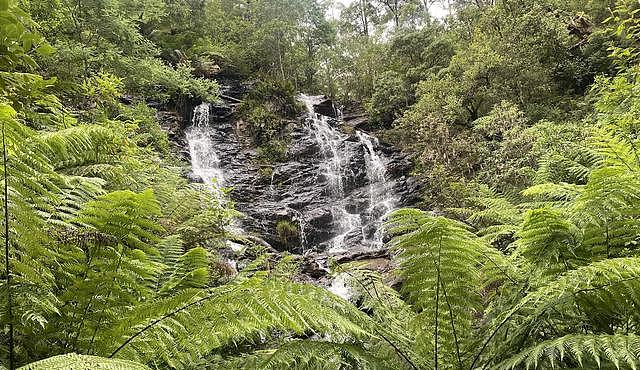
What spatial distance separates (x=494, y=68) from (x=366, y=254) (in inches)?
250

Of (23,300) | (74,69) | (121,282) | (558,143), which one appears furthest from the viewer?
(558,143)

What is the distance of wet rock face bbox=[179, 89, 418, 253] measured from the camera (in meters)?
12.1

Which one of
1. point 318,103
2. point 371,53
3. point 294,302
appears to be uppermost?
point 371,53

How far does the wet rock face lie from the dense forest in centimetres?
10

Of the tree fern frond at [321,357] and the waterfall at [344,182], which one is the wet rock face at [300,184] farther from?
the tree fern frond at [321,357]

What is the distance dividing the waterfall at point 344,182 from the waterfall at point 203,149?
3.62 m

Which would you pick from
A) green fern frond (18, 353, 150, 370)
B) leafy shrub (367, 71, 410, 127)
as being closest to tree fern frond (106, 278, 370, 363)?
green fern frond (18, 353, 150, 370)

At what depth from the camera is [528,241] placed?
188cm

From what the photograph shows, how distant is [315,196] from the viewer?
13469 millimetres

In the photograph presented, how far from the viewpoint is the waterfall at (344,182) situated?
475 inches

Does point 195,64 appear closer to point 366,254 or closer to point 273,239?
point 273,239

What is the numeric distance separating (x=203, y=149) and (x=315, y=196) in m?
4.24

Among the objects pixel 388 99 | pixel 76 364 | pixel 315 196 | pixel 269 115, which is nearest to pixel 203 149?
pixel 269 115

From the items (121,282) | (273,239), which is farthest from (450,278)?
(273,239)
